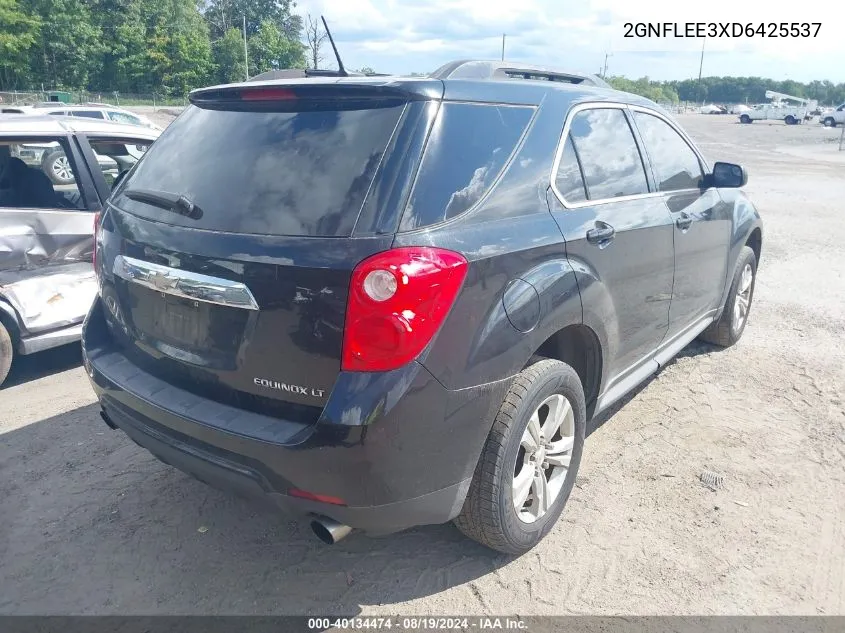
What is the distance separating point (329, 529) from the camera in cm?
228

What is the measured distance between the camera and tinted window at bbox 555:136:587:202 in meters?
2.90

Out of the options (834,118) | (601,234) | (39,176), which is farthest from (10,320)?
(834,118)

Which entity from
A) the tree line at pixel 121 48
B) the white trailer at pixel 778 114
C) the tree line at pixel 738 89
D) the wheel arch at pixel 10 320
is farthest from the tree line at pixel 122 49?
the wheel arch at pixel 10 320

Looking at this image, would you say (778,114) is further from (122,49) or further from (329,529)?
(329,529)

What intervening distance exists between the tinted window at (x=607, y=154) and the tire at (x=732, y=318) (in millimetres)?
1764

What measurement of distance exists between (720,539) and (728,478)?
1.84 feet

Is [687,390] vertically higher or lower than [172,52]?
lower

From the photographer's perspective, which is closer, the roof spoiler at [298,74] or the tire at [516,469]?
the tire at [516,469]

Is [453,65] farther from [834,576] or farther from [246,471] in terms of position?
[834,576]

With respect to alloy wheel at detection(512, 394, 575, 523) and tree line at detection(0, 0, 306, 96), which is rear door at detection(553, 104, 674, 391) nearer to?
alloy wheel at detection(512, 394, 575, 523)

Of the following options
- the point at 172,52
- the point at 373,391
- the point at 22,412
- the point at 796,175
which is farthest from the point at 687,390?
the point at 172,52

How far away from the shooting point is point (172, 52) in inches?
2744

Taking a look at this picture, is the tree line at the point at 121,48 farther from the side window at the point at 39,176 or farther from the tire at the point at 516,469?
the tire at the point at 516,469

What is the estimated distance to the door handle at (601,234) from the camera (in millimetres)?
2942
